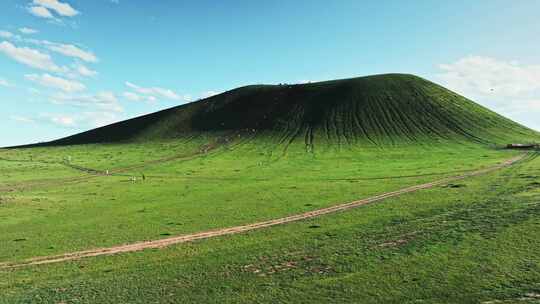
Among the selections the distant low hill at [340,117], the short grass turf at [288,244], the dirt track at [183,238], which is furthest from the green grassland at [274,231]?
the distant low hill at [340,117]

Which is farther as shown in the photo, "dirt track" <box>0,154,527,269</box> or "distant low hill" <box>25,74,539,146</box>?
"distant low hill" <box>25,74,539,146</box>

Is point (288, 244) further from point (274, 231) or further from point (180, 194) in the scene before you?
point (180, 194)

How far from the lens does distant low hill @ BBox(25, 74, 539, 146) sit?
12633 centimetres

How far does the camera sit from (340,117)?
148 metres

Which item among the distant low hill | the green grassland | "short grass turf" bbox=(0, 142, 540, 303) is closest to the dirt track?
the green grassland

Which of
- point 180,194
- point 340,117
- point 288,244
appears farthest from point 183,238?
point 340,117

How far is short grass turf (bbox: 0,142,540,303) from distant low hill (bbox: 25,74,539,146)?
239 ft

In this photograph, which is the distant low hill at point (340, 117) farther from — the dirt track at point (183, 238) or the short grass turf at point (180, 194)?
the dirt track at point (183, 238)

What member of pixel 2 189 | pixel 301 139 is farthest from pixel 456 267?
pixel 301 139

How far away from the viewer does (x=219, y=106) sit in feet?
610

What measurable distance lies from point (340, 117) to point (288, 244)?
126 meters

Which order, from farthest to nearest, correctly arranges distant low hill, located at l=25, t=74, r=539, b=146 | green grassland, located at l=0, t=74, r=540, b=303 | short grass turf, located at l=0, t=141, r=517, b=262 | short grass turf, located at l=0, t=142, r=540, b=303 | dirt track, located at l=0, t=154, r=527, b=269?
distant low hill, located at l=25, t=74, r=539, b=146, short grass turf, located at l=0, t=141, r=517, b=262, dirt track, located at l=0, t=154, r=527, b=269, green grassland, located at l=0, t=74, r=540, b=303, short grass turf, located at l=0, t=142, r=540, b=303

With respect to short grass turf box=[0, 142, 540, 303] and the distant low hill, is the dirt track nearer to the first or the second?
short grass turf box=[0, 142, 540, 303]

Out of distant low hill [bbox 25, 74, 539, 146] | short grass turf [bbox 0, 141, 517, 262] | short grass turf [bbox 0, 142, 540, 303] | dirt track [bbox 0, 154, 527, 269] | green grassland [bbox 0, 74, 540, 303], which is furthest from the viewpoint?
distant low hill [bbox 25, 74, 539, 146]
